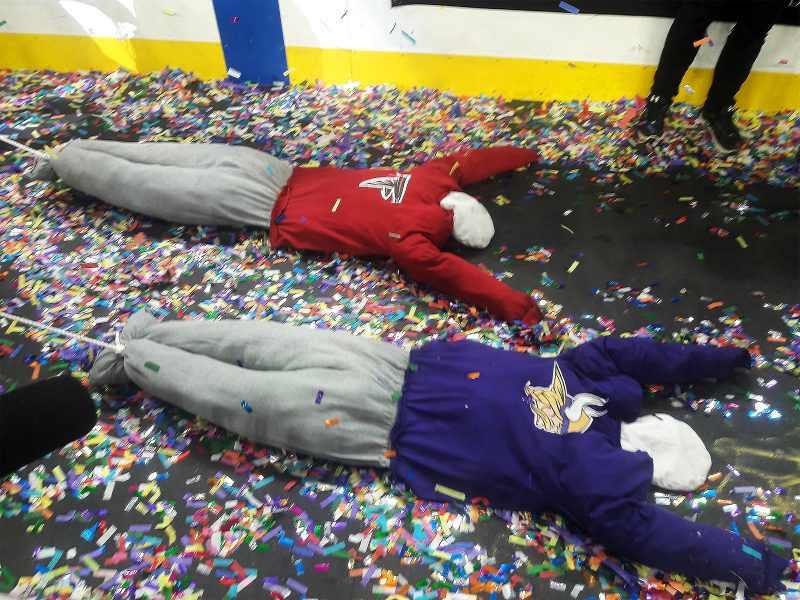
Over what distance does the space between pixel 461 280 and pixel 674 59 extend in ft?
4.74

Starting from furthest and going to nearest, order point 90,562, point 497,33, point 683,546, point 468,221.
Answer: point 497,33
point 468,221
point 90,562
point 683,546

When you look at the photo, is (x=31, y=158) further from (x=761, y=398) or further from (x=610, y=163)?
(x=761, y=398)

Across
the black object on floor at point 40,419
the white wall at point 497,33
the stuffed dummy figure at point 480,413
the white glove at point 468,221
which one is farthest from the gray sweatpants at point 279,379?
the white wall at point 497,33

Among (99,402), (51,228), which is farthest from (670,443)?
(51,228)

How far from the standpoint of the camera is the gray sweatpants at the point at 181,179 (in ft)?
6.54

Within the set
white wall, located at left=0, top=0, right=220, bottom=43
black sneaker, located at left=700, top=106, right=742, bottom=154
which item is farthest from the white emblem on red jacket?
white wall, located at left=0, top=0, right=220, bottom=43

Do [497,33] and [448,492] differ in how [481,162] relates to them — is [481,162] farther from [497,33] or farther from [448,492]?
[448,492]

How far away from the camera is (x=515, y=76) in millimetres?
2701

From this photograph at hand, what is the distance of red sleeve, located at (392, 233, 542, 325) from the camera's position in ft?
5.65

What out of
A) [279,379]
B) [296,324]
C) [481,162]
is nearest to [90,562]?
[279,379]

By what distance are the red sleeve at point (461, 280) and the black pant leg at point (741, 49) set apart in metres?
1.44

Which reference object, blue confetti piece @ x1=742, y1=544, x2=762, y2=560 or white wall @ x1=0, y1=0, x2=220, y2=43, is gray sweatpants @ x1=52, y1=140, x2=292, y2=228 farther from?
blue confetti piece @ x1=742, y1=544, x2=762, y2=560

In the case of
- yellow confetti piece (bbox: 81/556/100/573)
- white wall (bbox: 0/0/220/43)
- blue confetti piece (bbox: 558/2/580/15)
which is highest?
blue confetti piece (bbox: 558/2/580/15)

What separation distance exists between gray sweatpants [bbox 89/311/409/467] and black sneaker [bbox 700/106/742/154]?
1795 millimetres
